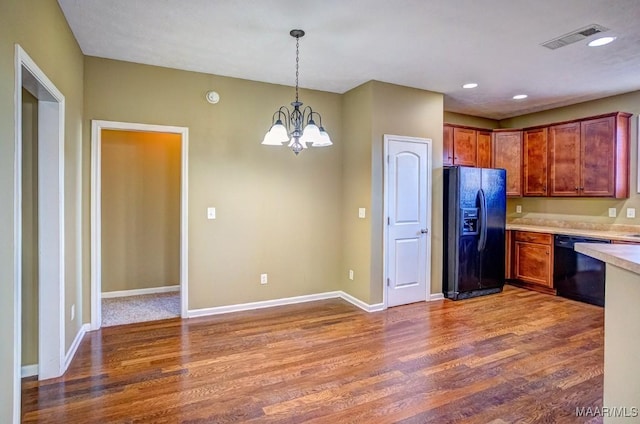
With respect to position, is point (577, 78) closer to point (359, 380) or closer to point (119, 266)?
point (359, 380)

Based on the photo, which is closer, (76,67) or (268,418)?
(268,418)

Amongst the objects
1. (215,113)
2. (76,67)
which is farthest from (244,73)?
(76,67)

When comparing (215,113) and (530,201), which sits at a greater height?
(215,113)

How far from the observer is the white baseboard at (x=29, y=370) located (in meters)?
2.73

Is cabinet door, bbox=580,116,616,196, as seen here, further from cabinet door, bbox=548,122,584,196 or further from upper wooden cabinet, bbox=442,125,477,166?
upper wooden cabinet, bbox=442,125,477,166

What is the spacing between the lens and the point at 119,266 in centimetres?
500

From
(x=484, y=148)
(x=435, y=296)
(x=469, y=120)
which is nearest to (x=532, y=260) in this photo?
(x=435, y=296)

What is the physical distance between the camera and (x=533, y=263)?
5.24 metres

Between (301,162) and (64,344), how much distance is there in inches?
118

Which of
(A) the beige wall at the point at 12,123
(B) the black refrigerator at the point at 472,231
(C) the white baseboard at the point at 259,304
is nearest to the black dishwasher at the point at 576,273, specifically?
(B) the black refrigerator at the point at 472,231

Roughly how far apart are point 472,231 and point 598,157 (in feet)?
6.20

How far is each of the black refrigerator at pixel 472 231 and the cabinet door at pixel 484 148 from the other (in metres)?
0.73

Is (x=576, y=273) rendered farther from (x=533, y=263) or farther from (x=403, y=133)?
(x=403, y=133)

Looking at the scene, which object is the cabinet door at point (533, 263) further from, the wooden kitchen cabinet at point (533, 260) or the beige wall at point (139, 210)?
the beige wall at point (139, 210)
